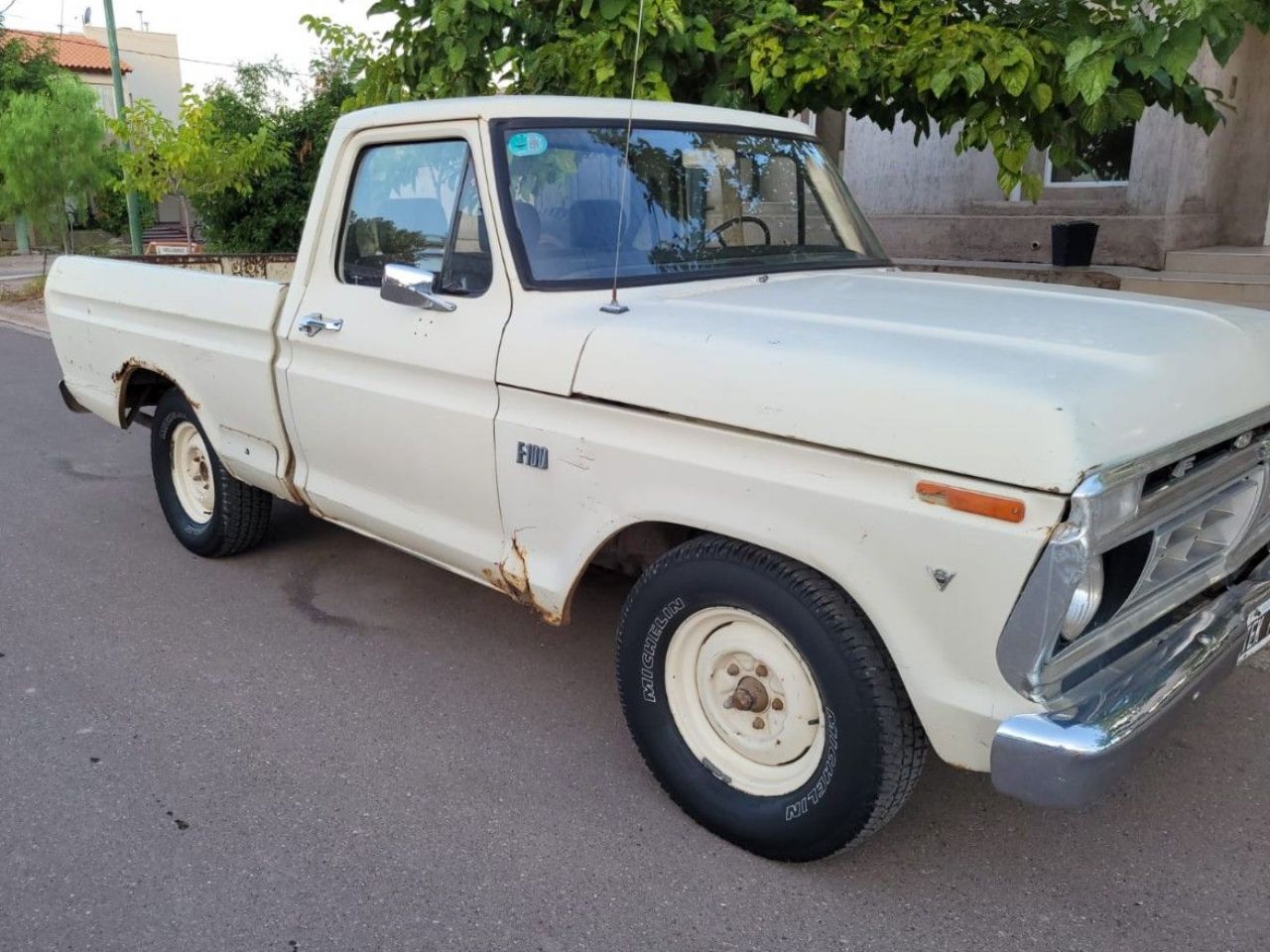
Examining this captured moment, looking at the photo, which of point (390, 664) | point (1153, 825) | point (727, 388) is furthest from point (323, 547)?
point (1153, 825)

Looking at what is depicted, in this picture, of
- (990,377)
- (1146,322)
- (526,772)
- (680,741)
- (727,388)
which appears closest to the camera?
(990,377)

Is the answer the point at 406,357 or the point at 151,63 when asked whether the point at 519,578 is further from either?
the point at 151,63

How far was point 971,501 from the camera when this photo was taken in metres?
2.28

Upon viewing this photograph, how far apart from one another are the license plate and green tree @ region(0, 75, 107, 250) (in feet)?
61.0

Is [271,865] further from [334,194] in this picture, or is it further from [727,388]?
[334,194]

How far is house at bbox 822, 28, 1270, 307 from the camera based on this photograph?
33.9 ft

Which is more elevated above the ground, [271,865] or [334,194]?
[334,194]

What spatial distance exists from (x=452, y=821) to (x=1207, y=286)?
8791 mm

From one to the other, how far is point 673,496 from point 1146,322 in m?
1.37

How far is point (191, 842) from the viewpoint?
3.05 m

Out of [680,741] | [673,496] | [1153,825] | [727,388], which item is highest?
[727,388]

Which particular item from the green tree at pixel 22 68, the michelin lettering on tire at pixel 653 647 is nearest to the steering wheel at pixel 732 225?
the michelin lettering on tire at pixel 653 647

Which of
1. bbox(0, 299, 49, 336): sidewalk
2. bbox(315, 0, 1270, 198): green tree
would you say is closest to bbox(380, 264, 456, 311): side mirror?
bbox(315, 0, 1270, 198): green tree

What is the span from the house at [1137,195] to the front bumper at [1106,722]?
802 centimetres
